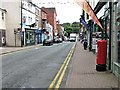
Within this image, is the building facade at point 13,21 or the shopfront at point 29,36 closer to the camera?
the building facade at point 13,21

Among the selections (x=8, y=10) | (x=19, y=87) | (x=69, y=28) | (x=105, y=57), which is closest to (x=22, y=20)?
(x=8, y=10)

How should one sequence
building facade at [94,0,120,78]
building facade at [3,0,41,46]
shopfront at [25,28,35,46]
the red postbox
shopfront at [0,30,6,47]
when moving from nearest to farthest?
building facade at [94,0,120,78]
the red postbox
shopfront at [0,30,6,47]
building facade at [3,0,41,46]
shopfront at [25,28,35,46]

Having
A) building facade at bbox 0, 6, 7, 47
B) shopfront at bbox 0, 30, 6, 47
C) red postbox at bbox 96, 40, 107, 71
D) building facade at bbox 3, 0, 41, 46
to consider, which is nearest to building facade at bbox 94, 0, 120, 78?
red postbox at bbox 96, 40, 107, 71

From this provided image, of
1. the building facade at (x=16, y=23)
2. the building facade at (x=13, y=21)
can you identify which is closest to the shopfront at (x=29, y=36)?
the building facade at (x=16, y=23)

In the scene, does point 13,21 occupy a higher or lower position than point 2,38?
higher

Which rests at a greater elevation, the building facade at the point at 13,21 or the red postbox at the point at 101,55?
the building facade at the point at 13,21

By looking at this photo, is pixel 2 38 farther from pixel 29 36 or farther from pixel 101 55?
pixel 101 55

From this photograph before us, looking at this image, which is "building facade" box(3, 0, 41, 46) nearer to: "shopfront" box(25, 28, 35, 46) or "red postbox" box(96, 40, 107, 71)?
"shopfront" box(25, 28, 35, 46)

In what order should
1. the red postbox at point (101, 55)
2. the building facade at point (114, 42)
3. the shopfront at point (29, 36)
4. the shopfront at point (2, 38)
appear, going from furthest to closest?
the shopfront at point (29, 36) → the shopfront at point (2, 38) → the red postbox at point (101, 55) → the building facade at point (114, 42)

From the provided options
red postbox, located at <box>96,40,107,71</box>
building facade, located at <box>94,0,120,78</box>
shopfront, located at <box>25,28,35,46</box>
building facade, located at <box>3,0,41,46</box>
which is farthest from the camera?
shopfront, located at <box>25,28,35,46</box>

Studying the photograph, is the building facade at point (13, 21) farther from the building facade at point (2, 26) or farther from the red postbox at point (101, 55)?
the red postbox at point (101, 55)

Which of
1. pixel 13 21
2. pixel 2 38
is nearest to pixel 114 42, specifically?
pixel 2 38

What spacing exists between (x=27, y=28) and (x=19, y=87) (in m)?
49.2

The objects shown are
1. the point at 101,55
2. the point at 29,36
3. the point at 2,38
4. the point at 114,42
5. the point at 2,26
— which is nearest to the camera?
the point at 114,42
